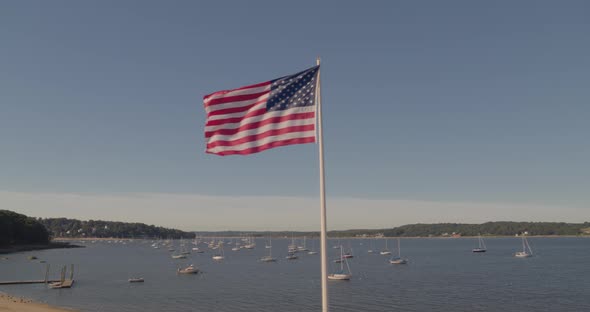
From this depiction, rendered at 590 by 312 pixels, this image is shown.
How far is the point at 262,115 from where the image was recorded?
63.4 feet

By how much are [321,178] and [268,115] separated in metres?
Result: 3.50

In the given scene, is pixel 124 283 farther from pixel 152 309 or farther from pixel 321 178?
pixel 321 178

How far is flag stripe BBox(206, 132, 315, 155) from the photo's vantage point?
1836 centimetres

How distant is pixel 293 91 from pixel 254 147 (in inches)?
108

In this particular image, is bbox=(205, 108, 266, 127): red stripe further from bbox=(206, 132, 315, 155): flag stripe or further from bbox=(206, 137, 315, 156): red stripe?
bbox=(206, 137, 315, 156): red stripe

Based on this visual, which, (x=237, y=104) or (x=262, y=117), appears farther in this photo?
(x=237, y=104)

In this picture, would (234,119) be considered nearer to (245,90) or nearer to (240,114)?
(240,114)

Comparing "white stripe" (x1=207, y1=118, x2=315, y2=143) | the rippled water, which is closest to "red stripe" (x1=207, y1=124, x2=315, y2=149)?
"white stripe" (x1=207, y1=118, x2=315, y2=143)

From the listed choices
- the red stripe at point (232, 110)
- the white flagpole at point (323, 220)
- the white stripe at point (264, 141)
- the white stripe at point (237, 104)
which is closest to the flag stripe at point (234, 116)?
the red stripe at point (232, 110)

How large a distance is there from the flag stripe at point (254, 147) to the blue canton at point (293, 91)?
1.40m

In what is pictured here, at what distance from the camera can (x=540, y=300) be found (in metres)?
82.3

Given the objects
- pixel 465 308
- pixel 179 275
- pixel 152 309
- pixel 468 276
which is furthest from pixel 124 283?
pixel 468 276

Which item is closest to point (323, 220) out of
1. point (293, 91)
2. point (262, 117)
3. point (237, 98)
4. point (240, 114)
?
point (262, 117)

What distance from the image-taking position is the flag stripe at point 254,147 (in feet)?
60.2
